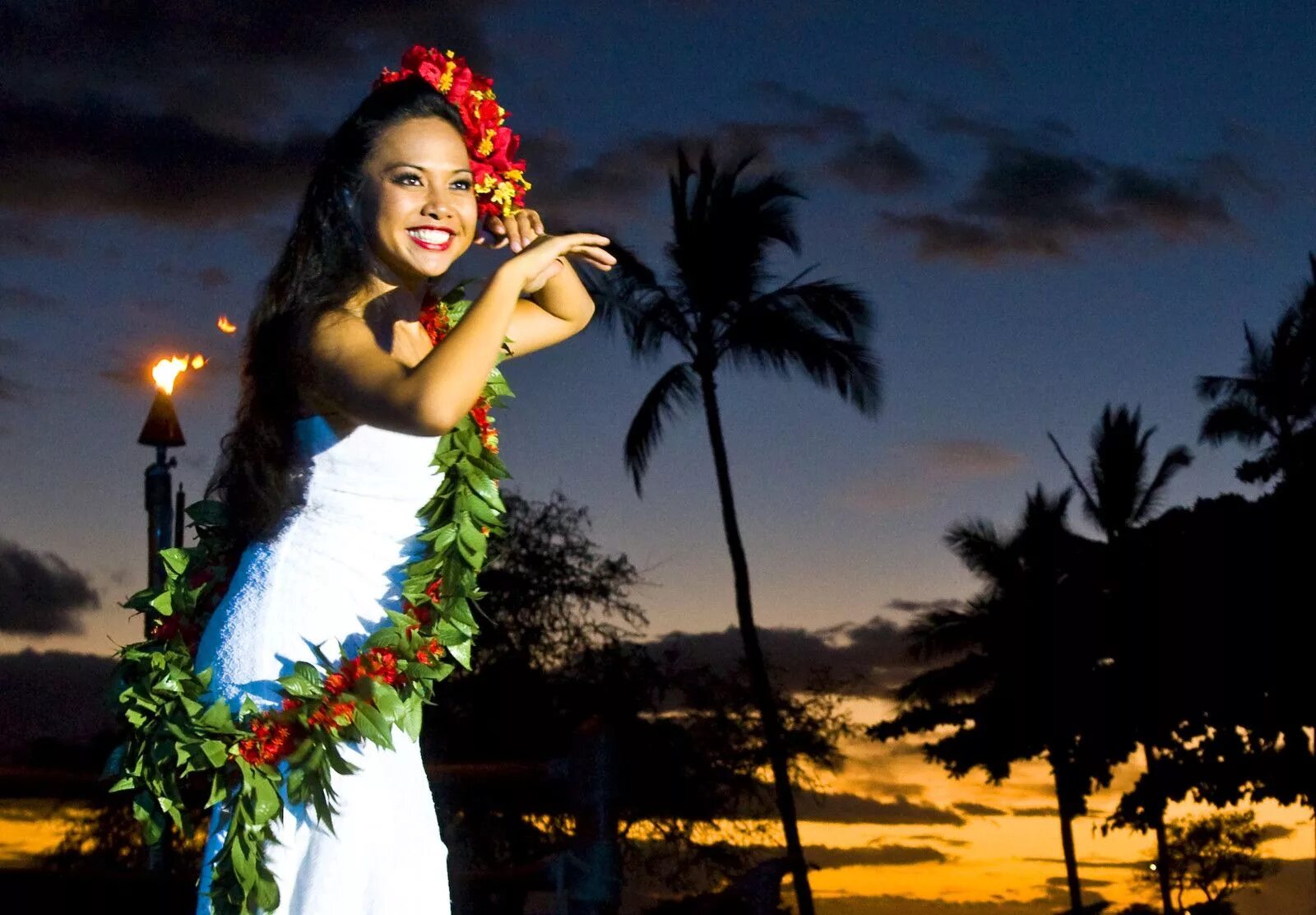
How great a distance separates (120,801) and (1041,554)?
22.2m

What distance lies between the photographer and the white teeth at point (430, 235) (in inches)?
87.4

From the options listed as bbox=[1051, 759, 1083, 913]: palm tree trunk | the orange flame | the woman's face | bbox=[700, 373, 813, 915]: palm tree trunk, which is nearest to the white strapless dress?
the woman's face

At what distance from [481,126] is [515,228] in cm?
17

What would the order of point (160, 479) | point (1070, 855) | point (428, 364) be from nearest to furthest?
1. point (428, 364)
2. point (160, 479)
3. point (1070, 855)

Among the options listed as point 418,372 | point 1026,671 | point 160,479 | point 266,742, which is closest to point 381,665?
point 266,742

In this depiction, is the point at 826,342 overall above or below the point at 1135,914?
above

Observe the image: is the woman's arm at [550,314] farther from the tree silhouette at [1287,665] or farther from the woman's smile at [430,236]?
the tree silhouette at [1287,665]

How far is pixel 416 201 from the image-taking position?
2223 mm

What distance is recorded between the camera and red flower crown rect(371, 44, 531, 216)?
229 centimetres

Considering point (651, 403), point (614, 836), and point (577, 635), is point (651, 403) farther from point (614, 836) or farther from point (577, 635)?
point (614, 836)

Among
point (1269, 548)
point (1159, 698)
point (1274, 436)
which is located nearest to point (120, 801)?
point (1269, 548)

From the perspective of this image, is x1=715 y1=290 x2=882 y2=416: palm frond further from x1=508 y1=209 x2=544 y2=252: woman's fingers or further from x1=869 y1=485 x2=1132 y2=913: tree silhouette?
x1=508 y1=209 x2=544 y2=252: woman's fingers

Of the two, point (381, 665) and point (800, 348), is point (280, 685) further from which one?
point (800, 348)

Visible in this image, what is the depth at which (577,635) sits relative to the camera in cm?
1916
